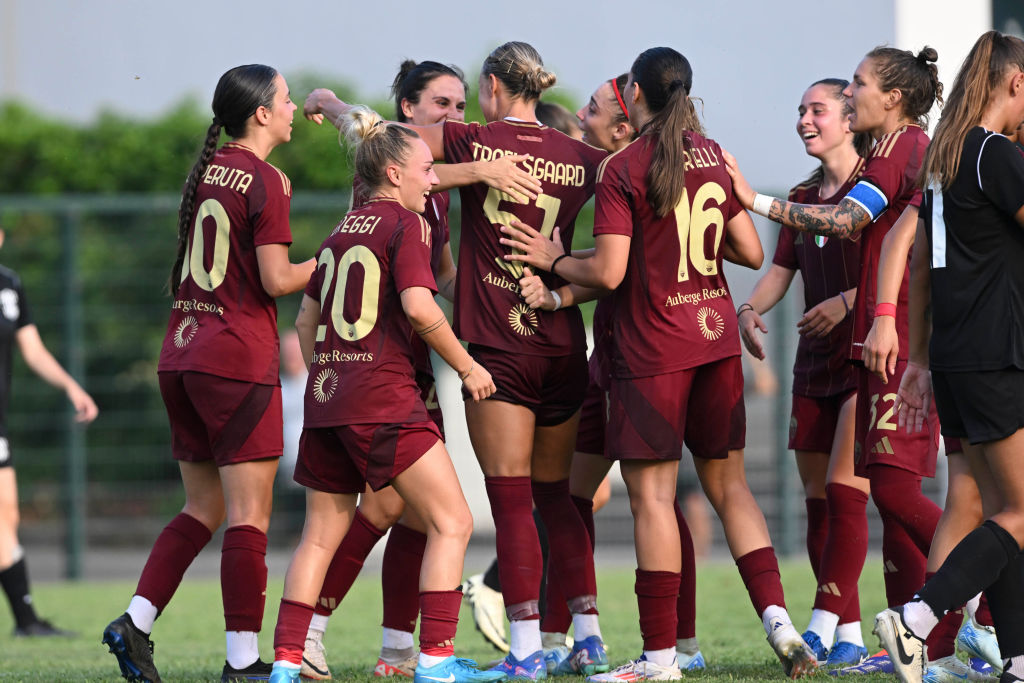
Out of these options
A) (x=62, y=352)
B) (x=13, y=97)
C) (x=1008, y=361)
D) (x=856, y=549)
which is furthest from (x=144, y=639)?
(x=13, y=97)

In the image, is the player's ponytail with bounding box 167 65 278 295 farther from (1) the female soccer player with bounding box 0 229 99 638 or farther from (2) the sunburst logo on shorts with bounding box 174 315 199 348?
(1) the female soccer player with bounding box 0 229 99 638

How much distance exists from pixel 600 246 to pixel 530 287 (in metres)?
0.35

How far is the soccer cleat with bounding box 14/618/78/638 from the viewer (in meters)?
7.21

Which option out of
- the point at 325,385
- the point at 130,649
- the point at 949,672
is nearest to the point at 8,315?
the point at 130,649

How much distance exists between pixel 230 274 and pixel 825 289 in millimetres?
2426

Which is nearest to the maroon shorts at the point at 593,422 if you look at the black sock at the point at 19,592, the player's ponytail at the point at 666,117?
the player's ponytail at the point at 666,117

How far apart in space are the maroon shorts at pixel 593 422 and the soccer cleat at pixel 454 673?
44.5 inches

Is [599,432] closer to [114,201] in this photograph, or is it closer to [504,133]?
[504,133]

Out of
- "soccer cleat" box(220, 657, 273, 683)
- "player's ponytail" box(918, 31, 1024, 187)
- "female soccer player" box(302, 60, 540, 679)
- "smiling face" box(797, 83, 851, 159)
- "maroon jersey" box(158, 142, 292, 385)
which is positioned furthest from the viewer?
"smiling face" box(797, 83, 851, 159)

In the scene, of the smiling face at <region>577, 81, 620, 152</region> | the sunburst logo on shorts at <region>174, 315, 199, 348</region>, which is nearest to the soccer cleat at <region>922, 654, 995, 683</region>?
the smiling face at <region>577, 81, 620, 152</region>

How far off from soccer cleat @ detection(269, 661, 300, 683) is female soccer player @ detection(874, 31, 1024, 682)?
190 cm

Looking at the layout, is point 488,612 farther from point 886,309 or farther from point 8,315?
point 8,315

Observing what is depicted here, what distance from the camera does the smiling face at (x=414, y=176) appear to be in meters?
4.38

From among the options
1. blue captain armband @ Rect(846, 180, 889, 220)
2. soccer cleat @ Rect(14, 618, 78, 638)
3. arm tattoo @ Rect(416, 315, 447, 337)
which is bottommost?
soccer cleat @ Rect(14, 618, 78, 638)
